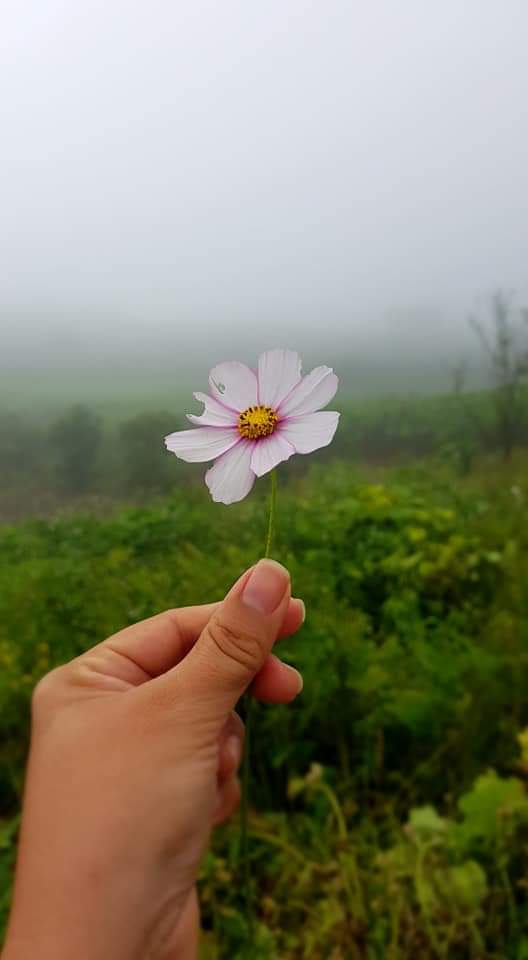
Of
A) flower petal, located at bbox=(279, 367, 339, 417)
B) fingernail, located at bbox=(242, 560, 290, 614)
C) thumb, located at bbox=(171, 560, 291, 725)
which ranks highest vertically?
flower petal, located at bbox=(279, 367, 339, 417)

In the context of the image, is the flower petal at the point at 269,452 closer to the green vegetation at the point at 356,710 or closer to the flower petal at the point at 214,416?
Answer: the flower petal at the point at 214,416

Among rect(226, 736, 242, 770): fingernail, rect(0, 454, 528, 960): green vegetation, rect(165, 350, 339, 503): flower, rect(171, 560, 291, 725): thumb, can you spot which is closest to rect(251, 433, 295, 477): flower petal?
rect(165, 350, 339, 503): flower

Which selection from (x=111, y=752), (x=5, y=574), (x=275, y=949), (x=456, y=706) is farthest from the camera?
(x=5, y=574)

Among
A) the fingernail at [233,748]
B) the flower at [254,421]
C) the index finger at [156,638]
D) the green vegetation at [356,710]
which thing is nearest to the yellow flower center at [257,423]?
the flower at [254,421]

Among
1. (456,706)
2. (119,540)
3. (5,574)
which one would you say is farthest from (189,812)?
(119,540)

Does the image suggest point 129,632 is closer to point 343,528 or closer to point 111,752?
point 111,752

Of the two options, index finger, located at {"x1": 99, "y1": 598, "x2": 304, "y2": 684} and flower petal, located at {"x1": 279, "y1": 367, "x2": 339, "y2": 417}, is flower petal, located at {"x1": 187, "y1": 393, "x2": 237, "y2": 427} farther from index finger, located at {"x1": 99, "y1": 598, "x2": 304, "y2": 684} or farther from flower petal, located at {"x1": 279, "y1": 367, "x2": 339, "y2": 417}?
index finger, located at {"x1": 99, "y1": 598, "x2": 304, "y2": 684}

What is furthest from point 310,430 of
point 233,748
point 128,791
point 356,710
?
point 356,710
